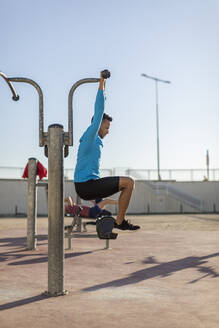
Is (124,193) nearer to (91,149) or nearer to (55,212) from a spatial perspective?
(91,149)

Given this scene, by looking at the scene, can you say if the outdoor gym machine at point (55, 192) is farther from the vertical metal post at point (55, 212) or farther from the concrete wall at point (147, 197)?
the concrete wall at point (147, 197)

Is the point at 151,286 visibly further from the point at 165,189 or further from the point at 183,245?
the point at 165,189

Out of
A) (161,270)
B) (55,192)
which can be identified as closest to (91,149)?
(55,192)

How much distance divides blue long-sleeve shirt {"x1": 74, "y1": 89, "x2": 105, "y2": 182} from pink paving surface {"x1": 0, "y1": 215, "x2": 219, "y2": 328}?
4.22ft

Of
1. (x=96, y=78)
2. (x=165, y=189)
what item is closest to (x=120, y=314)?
(x=96, y=78)

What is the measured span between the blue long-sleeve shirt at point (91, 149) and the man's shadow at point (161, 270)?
208cm

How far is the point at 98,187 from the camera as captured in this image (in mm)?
3324

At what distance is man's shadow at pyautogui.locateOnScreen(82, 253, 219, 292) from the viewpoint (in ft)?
17.6

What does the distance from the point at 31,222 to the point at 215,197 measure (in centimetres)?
3098

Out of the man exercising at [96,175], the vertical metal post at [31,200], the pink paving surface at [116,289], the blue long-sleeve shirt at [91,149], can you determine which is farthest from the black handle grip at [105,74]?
the vertical metal post at [31,200]

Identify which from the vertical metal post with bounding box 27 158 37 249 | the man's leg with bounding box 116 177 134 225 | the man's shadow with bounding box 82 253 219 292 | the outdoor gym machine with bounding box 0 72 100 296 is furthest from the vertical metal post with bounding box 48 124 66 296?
the vertical metal post with bounding box 27 158 37 249

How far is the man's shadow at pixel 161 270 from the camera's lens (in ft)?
17.6

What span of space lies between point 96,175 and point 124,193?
0.92ft

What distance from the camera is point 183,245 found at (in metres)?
9.79
